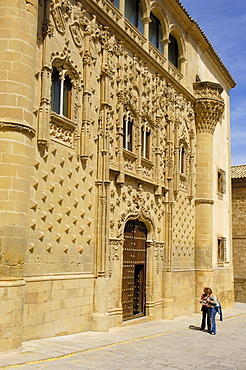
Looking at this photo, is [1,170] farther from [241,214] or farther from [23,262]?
[241,214]

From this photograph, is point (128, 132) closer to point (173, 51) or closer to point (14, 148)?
point (173, 51)

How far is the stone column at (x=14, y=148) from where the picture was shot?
9.27 m

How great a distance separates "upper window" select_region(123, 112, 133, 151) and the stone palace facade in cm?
5

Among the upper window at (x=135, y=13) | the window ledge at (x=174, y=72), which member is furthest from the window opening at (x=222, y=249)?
the upper window at (x=135, y=13)

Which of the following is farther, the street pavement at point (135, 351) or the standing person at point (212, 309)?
the standing person at point (212, 309)

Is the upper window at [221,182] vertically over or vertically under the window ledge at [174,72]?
under

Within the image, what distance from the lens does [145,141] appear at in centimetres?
1709

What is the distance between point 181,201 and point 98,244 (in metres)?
7.04

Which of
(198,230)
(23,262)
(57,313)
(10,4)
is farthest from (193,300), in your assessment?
(10,4)

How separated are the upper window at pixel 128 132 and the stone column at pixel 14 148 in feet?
18.1

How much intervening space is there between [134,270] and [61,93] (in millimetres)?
6617

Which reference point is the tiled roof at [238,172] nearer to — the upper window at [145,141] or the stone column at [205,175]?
the stone column at [205,175]

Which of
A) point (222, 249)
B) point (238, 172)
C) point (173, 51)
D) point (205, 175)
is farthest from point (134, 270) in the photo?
point (238, 172)

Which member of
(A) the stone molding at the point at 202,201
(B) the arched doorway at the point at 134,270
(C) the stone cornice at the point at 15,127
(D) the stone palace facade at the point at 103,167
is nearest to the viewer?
(C) the stone cornice at the point at 15,127
